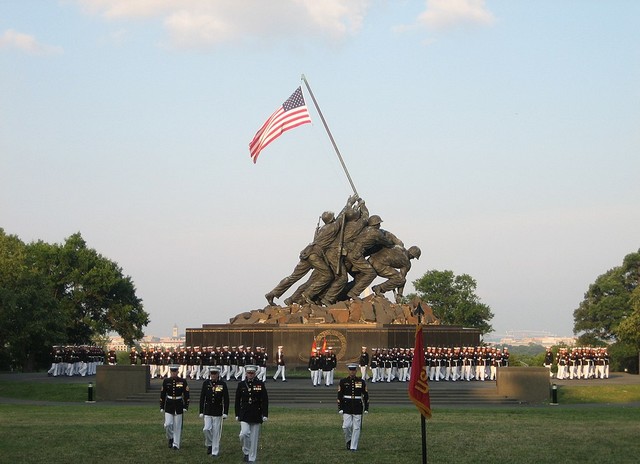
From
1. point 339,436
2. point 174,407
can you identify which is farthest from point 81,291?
point 174,407

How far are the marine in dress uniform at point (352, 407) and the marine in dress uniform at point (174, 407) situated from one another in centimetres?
329

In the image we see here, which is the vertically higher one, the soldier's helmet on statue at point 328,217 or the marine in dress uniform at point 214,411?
the soldier's helmet on statue at point 328,217

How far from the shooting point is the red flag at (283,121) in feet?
159

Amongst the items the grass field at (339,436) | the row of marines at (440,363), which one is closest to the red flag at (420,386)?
the grass field at (339,436)

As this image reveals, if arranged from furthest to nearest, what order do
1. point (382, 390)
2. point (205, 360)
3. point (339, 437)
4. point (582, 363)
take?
1. point (582, 363)
2. point (205, 360)
3. point (382, 390)
4. point (339, 437)

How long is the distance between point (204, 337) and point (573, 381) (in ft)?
58.1

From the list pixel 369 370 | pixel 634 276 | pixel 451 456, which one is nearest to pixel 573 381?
pixel 369 370

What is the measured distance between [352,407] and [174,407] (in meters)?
3.71

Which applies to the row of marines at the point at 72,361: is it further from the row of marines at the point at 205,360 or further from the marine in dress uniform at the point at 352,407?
the marine in dress uniform at the point at 352,407

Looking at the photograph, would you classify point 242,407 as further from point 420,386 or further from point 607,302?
point 607,302

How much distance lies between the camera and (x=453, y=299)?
3610 inches

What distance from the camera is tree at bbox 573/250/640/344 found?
85938 millimetres

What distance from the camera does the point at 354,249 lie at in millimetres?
54219

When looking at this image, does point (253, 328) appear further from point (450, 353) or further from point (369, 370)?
point (450, 353)
